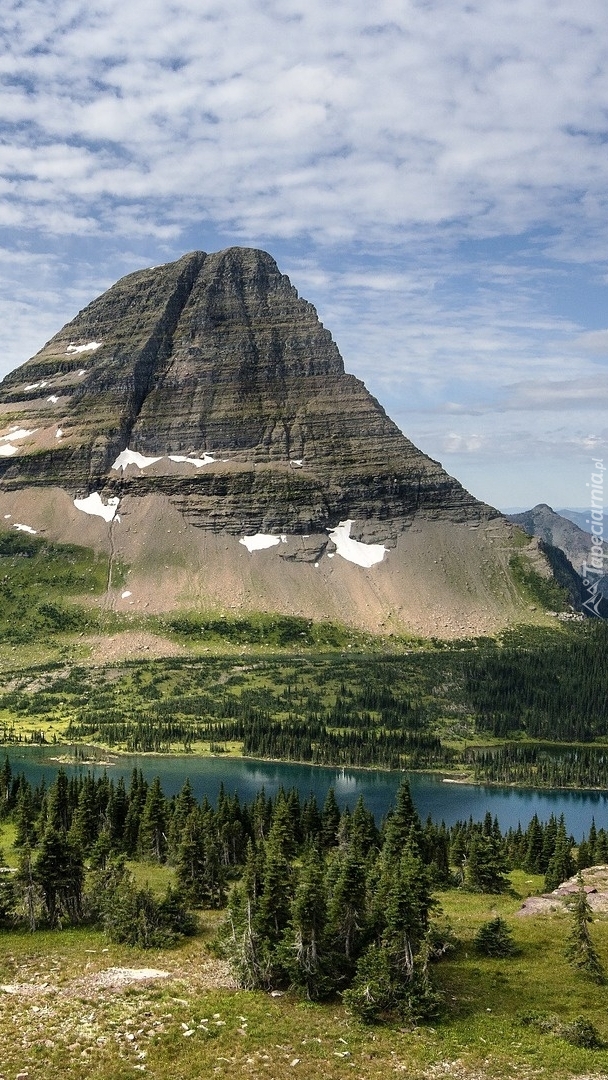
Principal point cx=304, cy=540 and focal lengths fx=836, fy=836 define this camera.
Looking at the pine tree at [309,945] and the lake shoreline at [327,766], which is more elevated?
the pine tree at [309,945]

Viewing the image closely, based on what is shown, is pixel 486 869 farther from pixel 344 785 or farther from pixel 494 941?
pixel 344 785

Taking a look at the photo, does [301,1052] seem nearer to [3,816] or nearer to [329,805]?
[329,805]

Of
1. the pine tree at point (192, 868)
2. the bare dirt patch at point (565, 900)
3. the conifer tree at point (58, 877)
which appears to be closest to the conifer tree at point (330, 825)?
the pine tree at point (192, 868)

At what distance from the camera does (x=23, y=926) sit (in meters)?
67.2

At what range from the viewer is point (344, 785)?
176500 mm

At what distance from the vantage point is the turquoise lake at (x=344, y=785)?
158625 mm

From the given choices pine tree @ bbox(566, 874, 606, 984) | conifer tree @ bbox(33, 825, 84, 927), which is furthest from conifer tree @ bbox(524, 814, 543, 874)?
conifer tree @ bbox(33, 825, 84, 927)

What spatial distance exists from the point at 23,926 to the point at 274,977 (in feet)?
85.4

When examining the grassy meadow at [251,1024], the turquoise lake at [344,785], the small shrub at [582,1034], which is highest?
the small shrub at [582,1034]

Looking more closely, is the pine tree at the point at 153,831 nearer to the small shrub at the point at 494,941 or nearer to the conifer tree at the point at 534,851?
the small shrub at the point at 494,941

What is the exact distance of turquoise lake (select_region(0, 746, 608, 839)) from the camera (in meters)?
159

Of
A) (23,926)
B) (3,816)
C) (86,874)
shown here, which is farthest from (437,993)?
Result: (3,816)

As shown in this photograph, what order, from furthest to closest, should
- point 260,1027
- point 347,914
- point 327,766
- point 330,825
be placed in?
1. point 327,766
2. point 330,825
3. point 347,914
4. point 260,1027

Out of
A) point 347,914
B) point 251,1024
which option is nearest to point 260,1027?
point 251,1024
